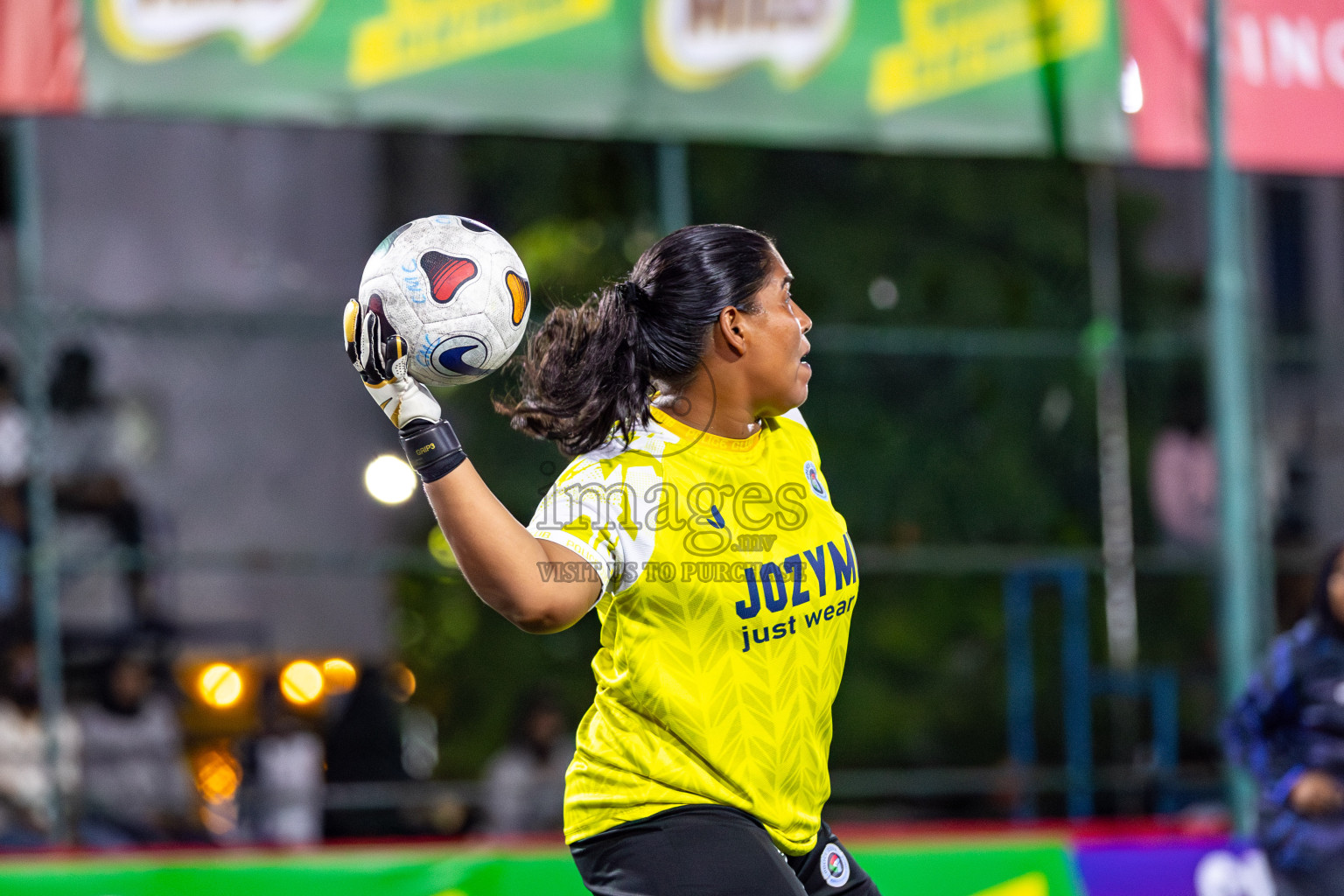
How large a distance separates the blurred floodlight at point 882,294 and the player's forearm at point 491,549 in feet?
33.6

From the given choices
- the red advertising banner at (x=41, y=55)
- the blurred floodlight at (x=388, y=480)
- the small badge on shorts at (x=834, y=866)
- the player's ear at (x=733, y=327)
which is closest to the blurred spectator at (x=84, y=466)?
the blurred floodlight at (x=388, y=480)

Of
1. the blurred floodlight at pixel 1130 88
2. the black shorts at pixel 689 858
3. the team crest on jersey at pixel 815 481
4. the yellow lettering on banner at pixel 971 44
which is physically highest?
the yellow lettering on banner at pixel 971 44

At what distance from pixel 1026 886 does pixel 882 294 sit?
7.59 metres

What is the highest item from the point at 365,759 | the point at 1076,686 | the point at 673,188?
the point at 673,188

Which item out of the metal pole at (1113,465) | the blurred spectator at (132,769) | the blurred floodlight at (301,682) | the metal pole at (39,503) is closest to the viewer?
the metal pole at (39,503)

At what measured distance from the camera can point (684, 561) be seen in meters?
2.92

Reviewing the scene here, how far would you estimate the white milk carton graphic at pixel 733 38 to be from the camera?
7.71 meters

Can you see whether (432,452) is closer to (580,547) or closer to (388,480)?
(580,547)

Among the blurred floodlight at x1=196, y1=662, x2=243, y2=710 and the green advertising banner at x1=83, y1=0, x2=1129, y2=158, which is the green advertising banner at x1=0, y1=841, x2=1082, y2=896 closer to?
the green advertising banner at x1=83, y1=0, x2=1129, y2=158

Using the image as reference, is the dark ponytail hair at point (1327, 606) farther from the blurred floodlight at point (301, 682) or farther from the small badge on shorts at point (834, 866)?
the blurred floodlight at point (301, 682)

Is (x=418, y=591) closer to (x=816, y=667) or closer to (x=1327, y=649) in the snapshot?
(x=1327, y=649)

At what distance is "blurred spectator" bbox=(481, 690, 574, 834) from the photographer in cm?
908

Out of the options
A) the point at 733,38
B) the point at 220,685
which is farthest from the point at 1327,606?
the point at 220,685

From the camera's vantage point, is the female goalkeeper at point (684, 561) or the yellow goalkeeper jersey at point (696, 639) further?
the yellow goalkeeper jersey at point (696, 639)
